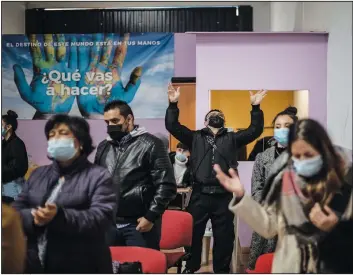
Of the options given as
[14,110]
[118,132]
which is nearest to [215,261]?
[118,132]

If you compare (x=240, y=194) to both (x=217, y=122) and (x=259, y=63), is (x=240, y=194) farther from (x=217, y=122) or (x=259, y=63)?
(x=259, y=63)

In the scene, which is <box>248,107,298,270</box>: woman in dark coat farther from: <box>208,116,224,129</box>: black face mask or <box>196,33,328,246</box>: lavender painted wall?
<box>208,116,224,129</box>: black face mask

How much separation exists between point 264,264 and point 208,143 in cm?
69

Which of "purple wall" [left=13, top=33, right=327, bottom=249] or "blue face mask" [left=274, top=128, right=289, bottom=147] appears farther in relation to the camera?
"purple wall" [left=13, top=33, right=327, bottom=249]

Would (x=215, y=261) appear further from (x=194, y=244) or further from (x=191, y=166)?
(x=191, y=166)

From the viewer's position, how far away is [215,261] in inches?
113

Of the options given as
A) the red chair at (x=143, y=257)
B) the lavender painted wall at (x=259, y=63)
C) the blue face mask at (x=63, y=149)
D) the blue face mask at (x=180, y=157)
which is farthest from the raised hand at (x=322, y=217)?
the blue face mask at (x=63, y=149)

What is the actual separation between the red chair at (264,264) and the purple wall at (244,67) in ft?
0.40

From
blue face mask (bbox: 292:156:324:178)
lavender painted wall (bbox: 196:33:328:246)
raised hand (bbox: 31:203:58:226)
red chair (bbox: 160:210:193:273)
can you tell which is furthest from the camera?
red chair (bbox: 160:210:193:273)

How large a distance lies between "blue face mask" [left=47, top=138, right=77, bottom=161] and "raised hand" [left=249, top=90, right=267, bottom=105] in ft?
3.16

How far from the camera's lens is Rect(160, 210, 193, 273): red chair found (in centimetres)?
292

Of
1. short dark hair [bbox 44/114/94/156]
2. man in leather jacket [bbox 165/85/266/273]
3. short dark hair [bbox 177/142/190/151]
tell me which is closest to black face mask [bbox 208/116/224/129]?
man in leather jacket [bbox 165/85/266/273]

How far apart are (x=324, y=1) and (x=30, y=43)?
5.16 feet

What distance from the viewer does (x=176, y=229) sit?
9.77 feet
